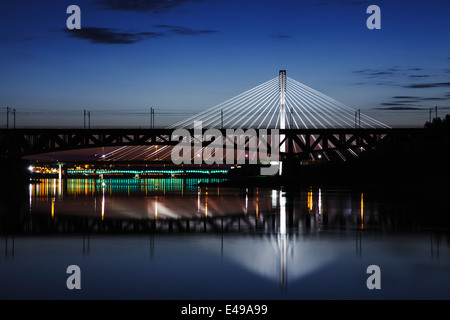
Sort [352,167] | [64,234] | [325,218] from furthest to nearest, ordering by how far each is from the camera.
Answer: [352,167] → [325,218] → [64,234]

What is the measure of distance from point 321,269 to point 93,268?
5301mm

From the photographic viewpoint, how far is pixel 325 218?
30.0m

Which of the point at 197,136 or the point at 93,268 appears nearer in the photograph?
the point at 93,268

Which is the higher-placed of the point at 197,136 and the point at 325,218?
the point at 197,136

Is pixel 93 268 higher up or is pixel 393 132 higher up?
pixel 393 132

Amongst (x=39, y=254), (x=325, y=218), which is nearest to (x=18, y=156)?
(x=325, y=218)

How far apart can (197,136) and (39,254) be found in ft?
309

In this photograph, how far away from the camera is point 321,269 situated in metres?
14.6
